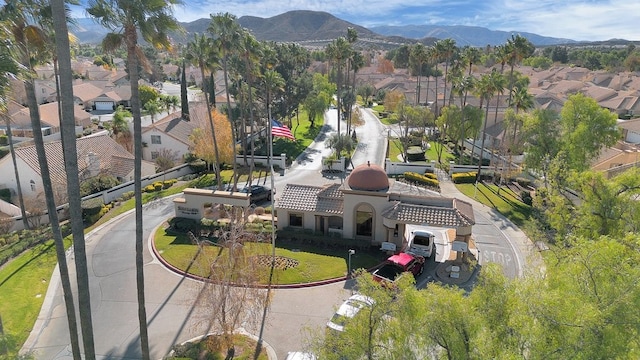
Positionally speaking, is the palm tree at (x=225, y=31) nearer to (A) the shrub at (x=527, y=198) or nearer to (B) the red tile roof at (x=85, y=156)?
(B) the red tile roof at (x=85, y=156)

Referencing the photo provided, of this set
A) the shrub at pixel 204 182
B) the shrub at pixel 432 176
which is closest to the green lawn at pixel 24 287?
the shrub at pixel 204 182

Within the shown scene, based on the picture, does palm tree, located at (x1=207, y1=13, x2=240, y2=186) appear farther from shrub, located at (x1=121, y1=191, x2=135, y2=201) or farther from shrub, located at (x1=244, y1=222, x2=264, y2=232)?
shrub, located at (x1=121, y1=191, x2=135, y2=201)

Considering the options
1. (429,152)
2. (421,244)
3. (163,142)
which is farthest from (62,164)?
(429,152)

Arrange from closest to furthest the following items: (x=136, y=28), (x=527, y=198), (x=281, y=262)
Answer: (x=136, y=28) → (x=281, y=262) → (x=527, y=198)

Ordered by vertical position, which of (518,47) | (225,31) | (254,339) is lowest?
(254,339)

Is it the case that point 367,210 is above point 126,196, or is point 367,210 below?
above

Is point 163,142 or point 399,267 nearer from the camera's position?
point 399,267

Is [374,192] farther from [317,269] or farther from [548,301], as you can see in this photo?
[548,301]

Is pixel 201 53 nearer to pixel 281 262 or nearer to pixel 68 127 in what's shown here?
pixel 281 262
